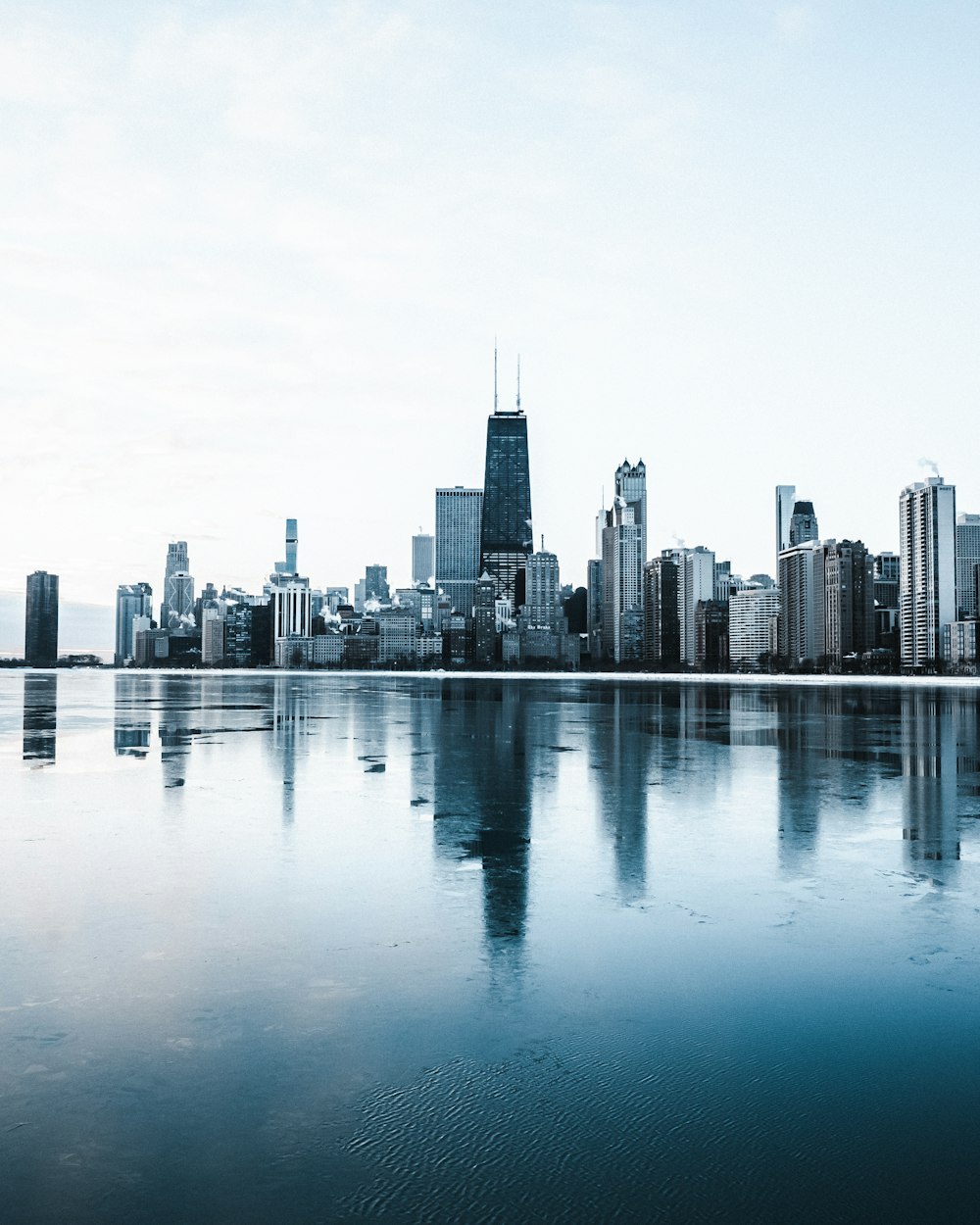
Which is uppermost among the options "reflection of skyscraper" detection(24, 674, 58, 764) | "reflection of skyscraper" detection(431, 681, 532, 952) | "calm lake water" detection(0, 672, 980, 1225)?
"calm lake water" detection(0, 672, 980, 1225)

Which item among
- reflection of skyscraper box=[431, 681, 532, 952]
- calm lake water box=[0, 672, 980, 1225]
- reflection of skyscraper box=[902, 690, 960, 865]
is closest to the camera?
calm lake water box=[0, 672, 980, 1225]

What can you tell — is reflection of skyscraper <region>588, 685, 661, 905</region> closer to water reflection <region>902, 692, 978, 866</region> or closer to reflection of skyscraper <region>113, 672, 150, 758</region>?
water reflection <region>902, 692, 978, 866</region>

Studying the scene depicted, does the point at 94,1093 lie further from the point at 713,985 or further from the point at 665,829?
the point at 665,829

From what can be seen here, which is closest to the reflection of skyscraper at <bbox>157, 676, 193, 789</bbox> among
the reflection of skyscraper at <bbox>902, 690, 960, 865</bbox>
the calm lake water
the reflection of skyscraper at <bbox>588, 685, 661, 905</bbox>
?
the calm lake water

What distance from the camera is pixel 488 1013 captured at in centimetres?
915

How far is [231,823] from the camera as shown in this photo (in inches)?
781

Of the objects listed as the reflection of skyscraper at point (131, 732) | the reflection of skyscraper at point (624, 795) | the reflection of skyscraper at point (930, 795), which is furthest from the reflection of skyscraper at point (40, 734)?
the reflection of skyscraper at point (930, 795)

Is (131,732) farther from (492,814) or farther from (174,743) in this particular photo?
(492,814)

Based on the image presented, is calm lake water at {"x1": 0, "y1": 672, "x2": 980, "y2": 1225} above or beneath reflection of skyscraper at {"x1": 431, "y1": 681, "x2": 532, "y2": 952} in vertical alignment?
above

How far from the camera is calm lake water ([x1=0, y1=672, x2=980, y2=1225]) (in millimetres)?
6285

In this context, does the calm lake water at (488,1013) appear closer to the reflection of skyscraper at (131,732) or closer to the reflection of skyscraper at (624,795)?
the reflection of skyscraper at (624,795)

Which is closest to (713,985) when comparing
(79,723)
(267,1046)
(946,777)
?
(267,1046)

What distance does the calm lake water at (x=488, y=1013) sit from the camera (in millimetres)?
6285

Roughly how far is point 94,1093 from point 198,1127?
108 centimetres
